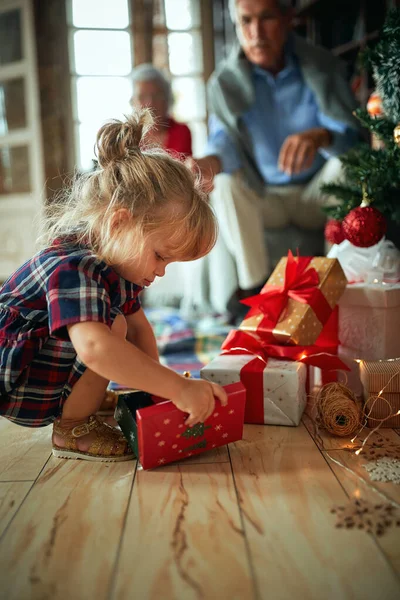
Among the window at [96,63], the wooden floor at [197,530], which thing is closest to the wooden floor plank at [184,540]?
the wooden floor at [197,530]

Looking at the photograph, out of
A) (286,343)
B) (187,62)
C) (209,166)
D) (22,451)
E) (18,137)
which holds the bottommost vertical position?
(22,451)

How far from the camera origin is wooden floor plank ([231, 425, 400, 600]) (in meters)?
0.62

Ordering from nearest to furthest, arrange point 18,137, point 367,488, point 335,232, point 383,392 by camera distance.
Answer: point 367,488, point 383,392, point 335,232, point 18,137

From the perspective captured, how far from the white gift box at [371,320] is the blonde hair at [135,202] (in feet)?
1.48

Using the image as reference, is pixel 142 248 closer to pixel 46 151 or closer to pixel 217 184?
pixel 217 184

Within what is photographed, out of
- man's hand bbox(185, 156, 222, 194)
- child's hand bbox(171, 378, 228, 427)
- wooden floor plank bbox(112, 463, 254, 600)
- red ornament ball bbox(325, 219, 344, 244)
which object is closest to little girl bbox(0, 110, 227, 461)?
child's hand bbox(171, 378, 228, 427)

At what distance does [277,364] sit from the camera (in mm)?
1133

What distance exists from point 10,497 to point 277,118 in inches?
72.6

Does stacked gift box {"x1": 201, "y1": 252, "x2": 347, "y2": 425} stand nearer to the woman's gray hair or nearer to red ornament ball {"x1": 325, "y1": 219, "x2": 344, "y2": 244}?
red ornament ball {"x1": 325, "y1": 219, "x2": 344, "y2": 244}

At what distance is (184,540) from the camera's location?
715 millimetres

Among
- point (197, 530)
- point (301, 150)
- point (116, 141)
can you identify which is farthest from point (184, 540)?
point (301, 150)

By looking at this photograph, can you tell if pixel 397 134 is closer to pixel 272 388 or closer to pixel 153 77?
pixel 272 388

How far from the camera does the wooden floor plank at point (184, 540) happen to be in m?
0.62

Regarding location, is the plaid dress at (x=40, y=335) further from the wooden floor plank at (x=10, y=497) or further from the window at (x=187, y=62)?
the window at (x=187, y=62)
